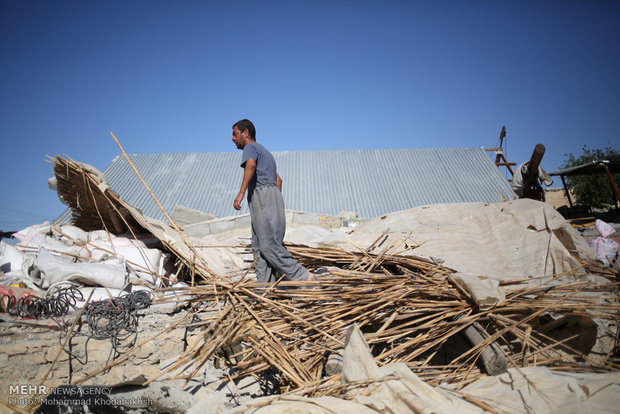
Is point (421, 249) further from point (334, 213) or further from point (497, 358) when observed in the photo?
point (334, 213)

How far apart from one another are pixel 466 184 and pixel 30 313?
15.2m

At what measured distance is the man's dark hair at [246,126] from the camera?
3.63 metres

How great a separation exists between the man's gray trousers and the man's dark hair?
0.67 meters

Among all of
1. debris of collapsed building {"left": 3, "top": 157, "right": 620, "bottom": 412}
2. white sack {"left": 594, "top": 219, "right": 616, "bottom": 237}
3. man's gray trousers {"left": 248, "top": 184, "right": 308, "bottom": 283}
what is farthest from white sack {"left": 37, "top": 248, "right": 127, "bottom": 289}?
white sack {"left": 594, "top": 219, "right": 616, "bottom": 237}

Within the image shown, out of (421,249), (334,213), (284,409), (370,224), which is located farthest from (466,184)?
(284,409)

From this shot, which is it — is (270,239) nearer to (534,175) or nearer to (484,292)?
(484,292)

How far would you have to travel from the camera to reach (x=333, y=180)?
15.3 metres

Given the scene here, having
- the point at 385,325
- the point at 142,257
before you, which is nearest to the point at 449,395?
the point at 385,325

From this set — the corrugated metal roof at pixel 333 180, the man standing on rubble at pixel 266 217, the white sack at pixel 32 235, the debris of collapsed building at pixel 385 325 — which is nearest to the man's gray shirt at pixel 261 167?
the man standing on rubble at pixel 266 217

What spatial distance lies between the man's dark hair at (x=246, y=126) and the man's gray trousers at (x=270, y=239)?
669mm

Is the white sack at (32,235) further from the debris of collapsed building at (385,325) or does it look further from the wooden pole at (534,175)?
the wooden pole at (534,175)

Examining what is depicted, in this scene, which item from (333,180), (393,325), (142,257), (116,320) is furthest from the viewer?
(333,180)

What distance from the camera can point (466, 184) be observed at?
14.6 meters

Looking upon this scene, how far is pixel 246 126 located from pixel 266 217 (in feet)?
3.55
